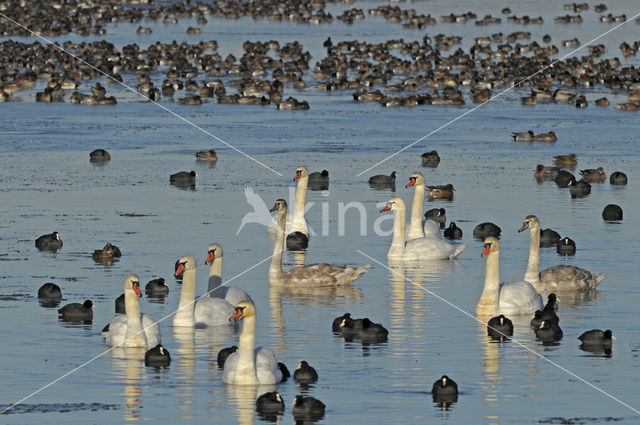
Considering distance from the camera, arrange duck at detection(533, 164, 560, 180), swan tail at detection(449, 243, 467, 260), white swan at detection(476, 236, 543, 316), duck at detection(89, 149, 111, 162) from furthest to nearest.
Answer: duck at detection(89, 149, 111, 162)
duck at detection(533, 164, 560, 180)
swan tail at detection(449, 243, 467, 260)
white swan at detection(476, 236, 543, 316)

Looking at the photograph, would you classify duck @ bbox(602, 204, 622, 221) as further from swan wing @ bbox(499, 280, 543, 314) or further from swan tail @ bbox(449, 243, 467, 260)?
swan wing @ bbox(499, 280, 543, 314)

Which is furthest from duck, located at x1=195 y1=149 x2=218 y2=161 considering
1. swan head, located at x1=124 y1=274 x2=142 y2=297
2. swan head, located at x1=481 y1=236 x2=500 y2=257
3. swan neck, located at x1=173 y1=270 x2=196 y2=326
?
swan head, located at x1=124 y1=274 x2=142 y2=297

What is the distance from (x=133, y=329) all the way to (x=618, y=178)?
22856 mm

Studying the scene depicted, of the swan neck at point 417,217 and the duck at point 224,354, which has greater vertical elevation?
the swan neck at point 417,217

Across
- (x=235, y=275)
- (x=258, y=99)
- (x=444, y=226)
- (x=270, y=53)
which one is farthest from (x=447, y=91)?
(x=235, y=275)

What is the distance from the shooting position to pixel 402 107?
210 ft

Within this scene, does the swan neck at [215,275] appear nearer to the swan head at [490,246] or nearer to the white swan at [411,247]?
the swan head at [490,246]

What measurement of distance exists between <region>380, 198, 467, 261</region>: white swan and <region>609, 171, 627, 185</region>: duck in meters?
11.9

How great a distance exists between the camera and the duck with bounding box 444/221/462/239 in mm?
34750

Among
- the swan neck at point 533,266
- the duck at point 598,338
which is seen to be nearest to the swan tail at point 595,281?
the swan neck at point 533,266

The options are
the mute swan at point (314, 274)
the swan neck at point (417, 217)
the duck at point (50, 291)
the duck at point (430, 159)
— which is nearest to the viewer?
the duck at point (50, 291)

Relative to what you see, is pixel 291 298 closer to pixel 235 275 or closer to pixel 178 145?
pixel 235 275

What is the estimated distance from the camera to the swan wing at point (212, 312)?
2555 cm

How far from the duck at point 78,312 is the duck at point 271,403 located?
6.39 m
